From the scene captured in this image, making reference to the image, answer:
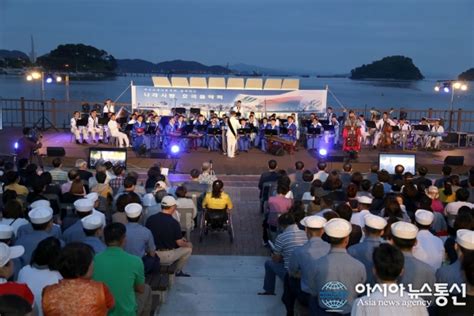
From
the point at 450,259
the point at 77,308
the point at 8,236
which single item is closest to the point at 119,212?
the point at 8,236

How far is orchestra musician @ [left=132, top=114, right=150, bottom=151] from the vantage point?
18.2 meters

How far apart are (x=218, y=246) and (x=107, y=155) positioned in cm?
562

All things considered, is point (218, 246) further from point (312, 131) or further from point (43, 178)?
point (312, 131)

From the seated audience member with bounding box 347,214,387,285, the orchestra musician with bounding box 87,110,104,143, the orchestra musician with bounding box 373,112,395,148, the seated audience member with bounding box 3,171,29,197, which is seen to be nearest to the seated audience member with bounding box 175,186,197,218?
the seated audience member with bounding box 3,171,29,197

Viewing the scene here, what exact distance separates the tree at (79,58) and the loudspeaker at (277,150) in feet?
246

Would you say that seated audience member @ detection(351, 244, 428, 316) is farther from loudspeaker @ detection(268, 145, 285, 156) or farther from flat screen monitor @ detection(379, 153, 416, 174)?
loudspeaker @ detection(268, 145, 285, 156)

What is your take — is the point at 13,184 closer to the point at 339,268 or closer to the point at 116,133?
the point at 339,268

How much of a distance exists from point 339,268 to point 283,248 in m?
1.78

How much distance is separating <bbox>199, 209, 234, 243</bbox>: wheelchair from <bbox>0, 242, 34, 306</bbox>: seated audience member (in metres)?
4.58

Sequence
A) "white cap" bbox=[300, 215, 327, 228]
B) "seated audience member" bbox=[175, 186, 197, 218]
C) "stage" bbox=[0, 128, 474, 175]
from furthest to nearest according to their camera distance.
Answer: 1. "stage" bbox=[0, 128, 474, 175]
2. "seated audience member" bbox=[175, 186, 197, 218]
3. "white cap" bbox=[300, 215, 327, 228]

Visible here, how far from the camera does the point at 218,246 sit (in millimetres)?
9445

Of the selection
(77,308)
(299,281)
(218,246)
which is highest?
(77,308)

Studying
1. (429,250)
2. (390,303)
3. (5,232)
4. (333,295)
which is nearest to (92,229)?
(5,232)

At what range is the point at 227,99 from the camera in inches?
861
